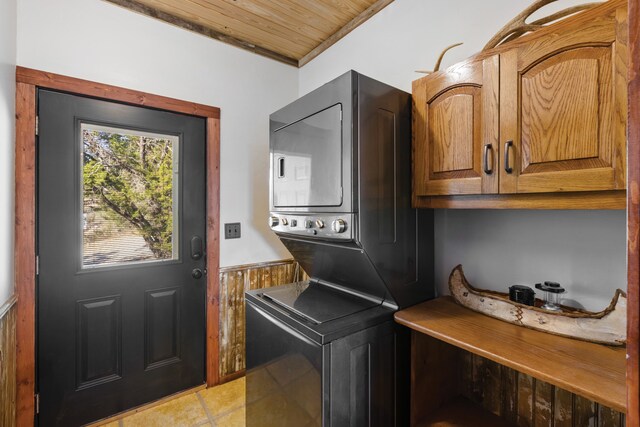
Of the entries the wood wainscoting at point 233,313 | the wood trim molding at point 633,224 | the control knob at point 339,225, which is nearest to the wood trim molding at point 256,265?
the wood wainscoting at point 233,313

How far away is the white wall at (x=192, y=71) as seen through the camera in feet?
5.70

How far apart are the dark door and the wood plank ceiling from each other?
70cm

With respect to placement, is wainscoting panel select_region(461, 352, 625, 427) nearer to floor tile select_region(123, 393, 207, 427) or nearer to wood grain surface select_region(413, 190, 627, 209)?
wood grain surface select_region(413, 190, 627, 209)

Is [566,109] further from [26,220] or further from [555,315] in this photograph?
[26,220]

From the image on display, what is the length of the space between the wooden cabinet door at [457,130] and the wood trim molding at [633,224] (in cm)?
61

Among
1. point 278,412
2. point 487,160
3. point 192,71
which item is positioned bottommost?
point 278,412

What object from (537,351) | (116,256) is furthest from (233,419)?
(537,351)

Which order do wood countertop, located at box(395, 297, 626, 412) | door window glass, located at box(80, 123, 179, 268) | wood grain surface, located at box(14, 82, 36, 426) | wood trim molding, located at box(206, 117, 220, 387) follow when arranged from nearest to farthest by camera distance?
1. wood countertop, located at box(395, 297, 626, 412)
2. wood grain surface, located at box(14, 82, 36, 426)
3. door window glass, located at box(80, 123, 179, 268)
4. wood trim molding, located at box(206, 117, 220, 387)

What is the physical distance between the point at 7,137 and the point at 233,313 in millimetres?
1706

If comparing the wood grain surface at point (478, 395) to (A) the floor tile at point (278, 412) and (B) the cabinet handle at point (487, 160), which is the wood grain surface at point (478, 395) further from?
(B) the cabinet handle at point (487, 160)

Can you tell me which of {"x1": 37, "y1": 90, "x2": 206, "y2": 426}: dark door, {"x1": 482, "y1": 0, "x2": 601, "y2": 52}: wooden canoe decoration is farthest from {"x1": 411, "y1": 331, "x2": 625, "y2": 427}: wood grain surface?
{"x1": 37, "y1": 90, "x2": 206, "y2": 426}: dark door

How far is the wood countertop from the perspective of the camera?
828mm

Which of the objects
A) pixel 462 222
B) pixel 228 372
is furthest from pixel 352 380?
pixel 228 372

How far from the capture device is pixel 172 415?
1.98 m
